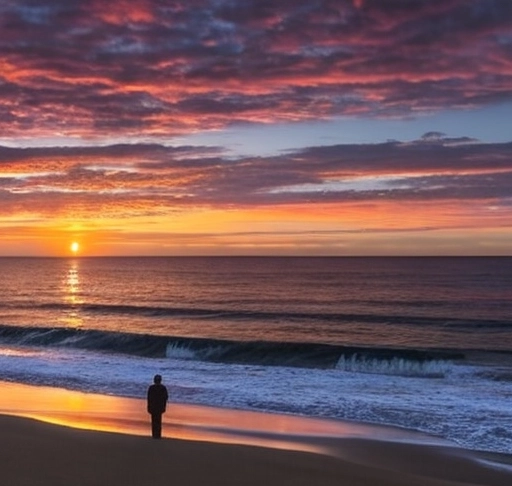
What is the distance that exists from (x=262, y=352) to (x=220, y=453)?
20.3 meters

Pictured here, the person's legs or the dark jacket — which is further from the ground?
the dark jacket

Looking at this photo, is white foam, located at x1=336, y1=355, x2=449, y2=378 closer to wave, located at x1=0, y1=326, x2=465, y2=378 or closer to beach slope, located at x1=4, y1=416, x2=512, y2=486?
wave, located at x1=0, y1=326, x2=465, y2=378

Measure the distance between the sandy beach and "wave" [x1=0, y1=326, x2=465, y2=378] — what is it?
12.3 m

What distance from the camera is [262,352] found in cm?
3322

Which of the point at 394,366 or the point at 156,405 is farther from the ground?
the point at 156,405

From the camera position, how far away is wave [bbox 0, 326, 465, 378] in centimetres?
3012

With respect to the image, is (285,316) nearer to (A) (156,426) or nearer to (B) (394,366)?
(B) (394,366)

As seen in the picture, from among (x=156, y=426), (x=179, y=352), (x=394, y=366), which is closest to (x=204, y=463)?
(x=156, y=426)

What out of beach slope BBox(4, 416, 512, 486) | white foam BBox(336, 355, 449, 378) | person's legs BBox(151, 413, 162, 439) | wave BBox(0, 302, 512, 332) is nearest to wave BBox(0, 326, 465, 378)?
white foam BBox(336, 355, 449, 378)

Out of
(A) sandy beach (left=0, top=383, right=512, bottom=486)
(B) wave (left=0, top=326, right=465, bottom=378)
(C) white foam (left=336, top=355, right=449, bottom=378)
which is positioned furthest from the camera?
(B) wave (left=0, top=326, right=465, bottom=378)

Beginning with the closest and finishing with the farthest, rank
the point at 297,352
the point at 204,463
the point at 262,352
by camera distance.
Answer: the point at 204,463, the point at 297,352, the point at 262,352

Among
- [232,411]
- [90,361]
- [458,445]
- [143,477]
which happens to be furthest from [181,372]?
[143,477]

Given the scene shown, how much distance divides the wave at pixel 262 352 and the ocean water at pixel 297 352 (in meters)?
0.07

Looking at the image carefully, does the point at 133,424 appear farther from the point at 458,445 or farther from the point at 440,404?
the point at 440,404
